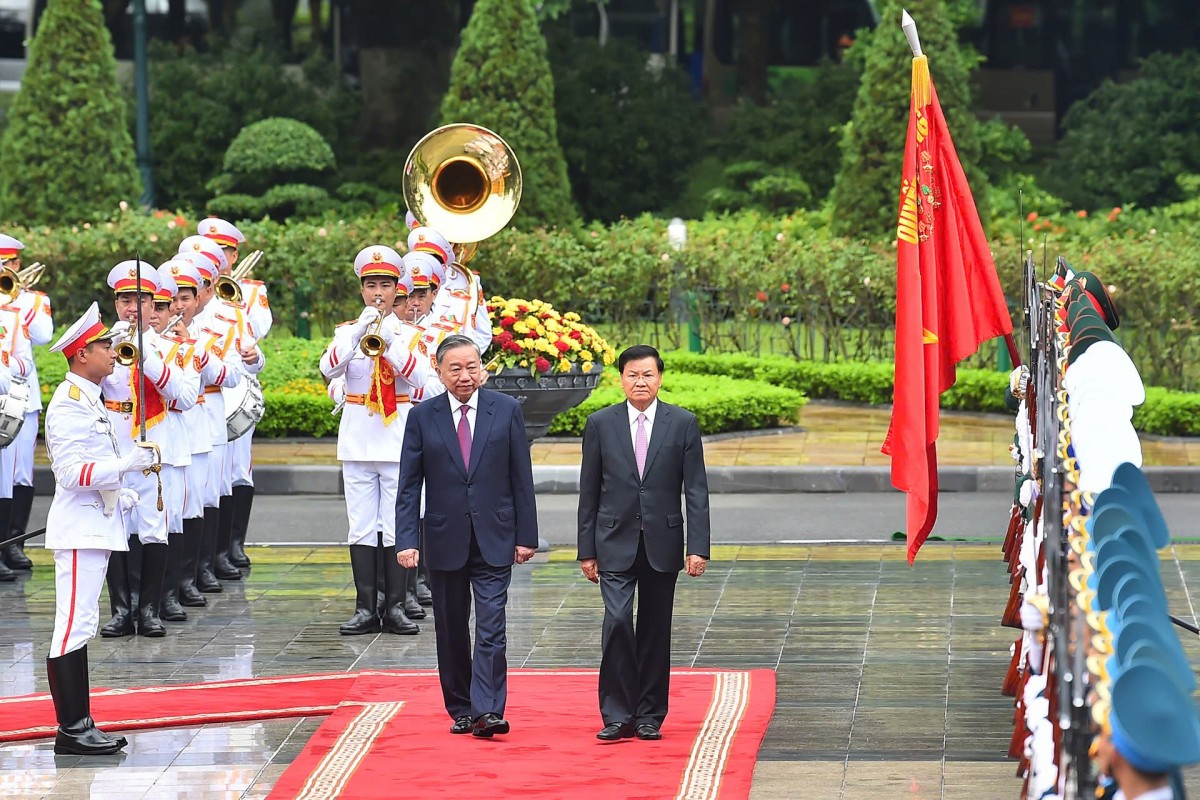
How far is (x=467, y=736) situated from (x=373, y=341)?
2.79 metres

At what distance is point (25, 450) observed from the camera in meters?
13.0

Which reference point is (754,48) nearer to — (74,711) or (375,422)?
(375,422)

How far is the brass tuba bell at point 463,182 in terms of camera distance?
Result: 13.9 m

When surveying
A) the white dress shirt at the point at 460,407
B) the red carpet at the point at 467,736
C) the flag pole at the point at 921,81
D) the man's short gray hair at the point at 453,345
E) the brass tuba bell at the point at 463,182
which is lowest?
the red carpet at the point at 467,736

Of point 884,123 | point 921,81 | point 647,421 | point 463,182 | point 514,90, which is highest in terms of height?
point 514,90

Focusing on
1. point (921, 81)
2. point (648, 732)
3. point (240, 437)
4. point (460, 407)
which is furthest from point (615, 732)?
point (240, 437)

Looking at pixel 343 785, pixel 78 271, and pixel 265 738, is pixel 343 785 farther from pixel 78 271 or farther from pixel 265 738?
pixel 78 271

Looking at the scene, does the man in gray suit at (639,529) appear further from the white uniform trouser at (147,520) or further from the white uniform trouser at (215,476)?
the white uniform trouser at (215,476)

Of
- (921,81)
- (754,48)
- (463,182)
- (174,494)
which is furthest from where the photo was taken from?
(754,48)

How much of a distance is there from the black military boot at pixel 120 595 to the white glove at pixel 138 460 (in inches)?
91.5

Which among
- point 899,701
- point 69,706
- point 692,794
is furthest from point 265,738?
point 899,701

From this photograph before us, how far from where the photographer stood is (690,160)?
32.3m

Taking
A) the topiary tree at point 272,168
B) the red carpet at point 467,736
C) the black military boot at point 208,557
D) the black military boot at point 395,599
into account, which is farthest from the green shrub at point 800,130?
the red carpet at point 467,736

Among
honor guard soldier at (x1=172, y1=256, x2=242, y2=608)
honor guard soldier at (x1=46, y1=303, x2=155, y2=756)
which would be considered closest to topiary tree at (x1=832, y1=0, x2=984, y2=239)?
honor guard soldier at (x1=172, y1=256, x2=242, y2=608)
